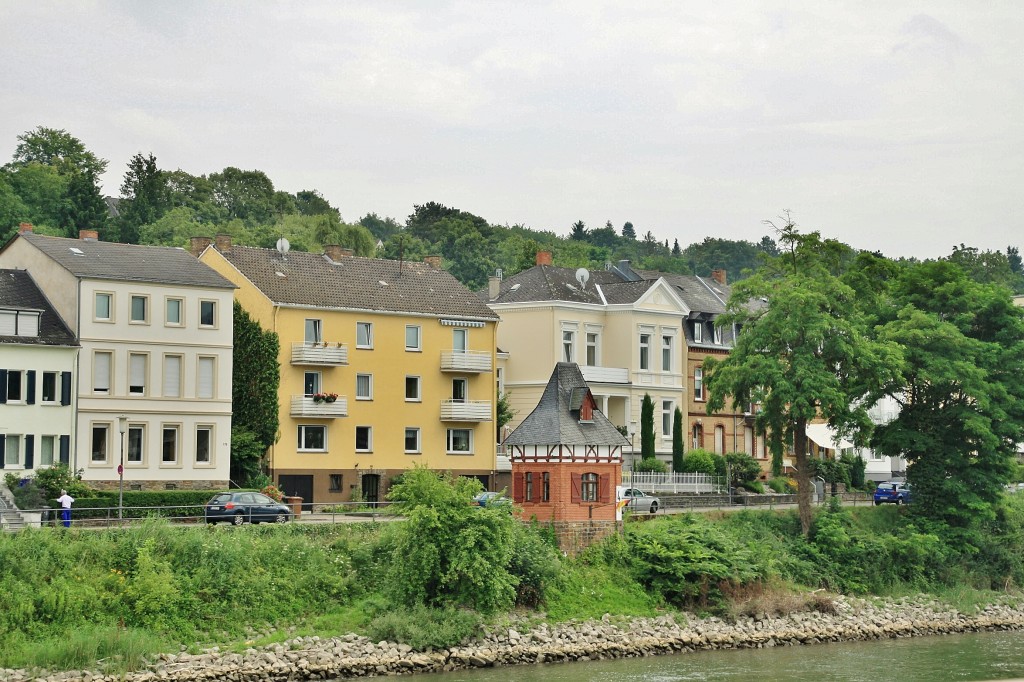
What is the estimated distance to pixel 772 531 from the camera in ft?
194

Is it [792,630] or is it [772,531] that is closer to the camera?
[792,630]

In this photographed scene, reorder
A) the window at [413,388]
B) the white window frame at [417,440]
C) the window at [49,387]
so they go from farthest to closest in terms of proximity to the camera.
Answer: the window at [413,388] < the white window frame at [417,440] < the window at [49,387]

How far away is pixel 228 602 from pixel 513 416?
101 ft

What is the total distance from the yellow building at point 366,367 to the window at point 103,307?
24.9 ft

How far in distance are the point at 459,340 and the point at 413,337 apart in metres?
2.35

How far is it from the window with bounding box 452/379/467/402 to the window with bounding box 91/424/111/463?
56.1 feet

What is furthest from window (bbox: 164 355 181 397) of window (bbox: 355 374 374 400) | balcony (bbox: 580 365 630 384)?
balcony (bbox: 580 365 630 384)

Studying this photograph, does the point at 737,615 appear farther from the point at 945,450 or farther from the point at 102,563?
the point at 102,563

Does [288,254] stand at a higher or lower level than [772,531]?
higher

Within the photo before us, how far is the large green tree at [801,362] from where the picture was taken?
57906 mm

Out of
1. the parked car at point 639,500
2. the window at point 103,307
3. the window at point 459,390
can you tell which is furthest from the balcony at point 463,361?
the window at point 103,307

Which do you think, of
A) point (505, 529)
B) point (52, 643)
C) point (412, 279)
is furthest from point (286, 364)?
point (52, 643)

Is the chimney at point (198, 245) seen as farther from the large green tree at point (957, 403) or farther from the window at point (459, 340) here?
the large green tree at point (957, 403)

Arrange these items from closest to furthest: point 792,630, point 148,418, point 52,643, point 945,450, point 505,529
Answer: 1. point 52,643
2. point 505,529
3. point 792,630
4. point 148,418
5. point 945,450
